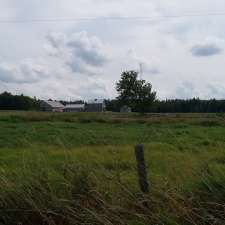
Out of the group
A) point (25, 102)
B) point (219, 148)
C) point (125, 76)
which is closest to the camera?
point (219, 148)

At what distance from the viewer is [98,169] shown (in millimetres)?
5211

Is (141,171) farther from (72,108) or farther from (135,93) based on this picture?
(72,108)

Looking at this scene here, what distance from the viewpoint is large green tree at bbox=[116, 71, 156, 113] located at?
81750mm

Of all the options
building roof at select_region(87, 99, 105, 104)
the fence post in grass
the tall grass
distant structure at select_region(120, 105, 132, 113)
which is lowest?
the tall grass

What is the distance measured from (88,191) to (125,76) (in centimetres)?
8056

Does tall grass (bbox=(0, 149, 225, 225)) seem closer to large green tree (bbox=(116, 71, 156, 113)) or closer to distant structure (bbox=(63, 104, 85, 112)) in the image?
large green tree (bbox=(116, 71, 156, 113))

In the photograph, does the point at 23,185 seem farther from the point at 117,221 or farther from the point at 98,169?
the point at 117,221

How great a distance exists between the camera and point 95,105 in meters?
117

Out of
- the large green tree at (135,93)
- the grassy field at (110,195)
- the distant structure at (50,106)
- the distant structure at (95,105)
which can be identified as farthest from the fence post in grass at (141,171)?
the distant structure at (50,106)

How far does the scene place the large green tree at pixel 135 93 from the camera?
81.8 meters

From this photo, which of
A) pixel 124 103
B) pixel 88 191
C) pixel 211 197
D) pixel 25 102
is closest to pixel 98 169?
pixel 88 191

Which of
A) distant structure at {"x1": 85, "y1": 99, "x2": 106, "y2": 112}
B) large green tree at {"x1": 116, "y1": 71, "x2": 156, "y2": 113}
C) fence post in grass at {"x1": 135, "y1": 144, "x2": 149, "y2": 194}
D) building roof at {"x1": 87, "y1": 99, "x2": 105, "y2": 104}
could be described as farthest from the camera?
building roof at {"x1": 87, "y1": 99, "x2": 105, "y2": 104}

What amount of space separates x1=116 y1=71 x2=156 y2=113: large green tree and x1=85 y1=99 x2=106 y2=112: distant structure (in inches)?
1141

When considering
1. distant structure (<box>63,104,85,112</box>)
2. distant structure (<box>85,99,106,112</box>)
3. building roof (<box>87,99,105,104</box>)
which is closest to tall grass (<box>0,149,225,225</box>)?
distant structure (<box>85,99,106,112</box>)
